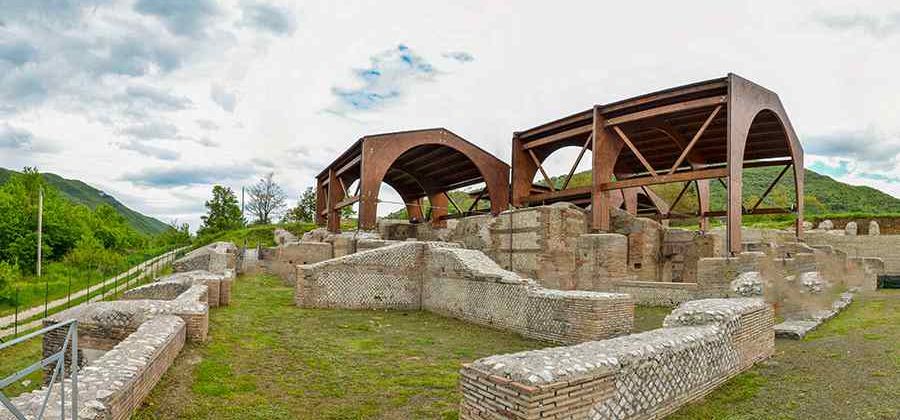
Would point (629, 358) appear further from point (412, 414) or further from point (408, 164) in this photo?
point (408, 164)

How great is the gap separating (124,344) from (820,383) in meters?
8.56

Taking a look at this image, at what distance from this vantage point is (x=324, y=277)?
13.8m

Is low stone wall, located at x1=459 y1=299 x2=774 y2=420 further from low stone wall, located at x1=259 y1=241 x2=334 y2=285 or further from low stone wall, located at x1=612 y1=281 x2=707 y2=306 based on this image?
low stone wall, located at x1=259 y1=241 x2=334 y2=285

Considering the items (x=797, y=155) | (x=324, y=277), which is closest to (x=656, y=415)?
(x=324, y=277)

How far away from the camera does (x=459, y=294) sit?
505 inches

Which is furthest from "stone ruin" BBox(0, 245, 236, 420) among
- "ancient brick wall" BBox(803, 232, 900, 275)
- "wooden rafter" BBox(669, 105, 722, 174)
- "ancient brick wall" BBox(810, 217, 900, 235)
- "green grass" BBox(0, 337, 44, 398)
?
"ancient brick wall" BBox(810, 217, 900, 235)

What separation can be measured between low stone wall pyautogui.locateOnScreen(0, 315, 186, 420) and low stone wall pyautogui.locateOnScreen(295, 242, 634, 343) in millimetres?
6209

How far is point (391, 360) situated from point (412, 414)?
2489mm

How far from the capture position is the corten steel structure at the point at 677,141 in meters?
16.1

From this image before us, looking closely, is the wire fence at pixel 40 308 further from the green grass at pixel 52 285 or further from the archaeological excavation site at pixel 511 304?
the archaeological excavation site at pixel 511 304

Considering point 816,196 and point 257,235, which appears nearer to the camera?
point 257,235

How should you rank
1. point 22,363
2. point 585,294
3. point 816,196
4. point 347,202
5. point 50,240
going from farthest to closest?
point 816,196, point 50,240, point 347,202, point 22,363, point 585,294

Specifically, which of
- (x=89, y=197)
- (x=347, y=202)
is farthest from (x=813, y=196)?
(x=89, y=197)

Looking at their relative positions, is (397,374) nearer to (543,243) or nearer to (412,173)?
(543,243)
